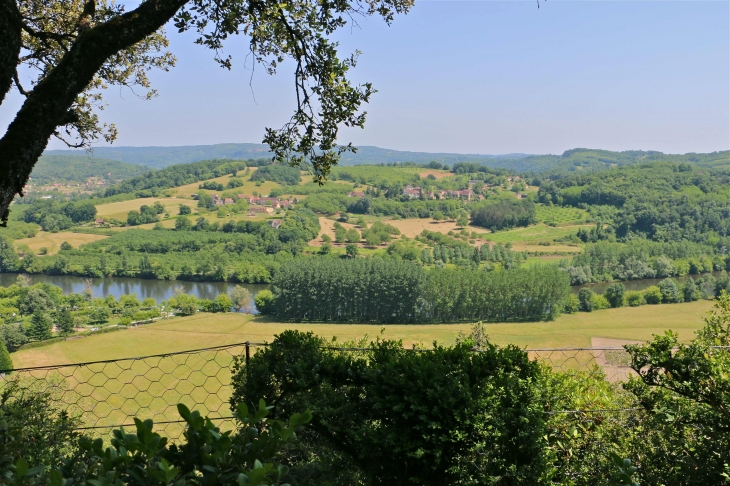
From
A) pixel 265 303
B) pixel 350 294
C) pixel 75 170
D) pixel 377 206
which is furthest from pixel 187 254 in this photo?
pixel 75 170

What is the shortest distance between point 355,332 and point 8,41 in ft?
135

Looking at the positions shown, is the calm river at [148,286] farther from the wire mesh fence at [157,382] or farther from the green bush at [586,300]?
the wire mesh fence at [157,382]

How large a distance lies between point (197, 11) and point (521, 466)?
13.8ft

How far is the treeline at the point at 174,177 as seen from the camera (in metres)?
111

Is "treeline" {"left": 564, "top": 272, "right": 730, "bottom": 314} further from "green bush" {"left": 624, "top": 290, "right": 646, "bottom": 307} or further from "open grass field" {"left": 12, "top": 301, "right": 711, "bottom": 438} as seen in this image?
"open grass field" {"left": 12, "top": 301, "right": 711, "bottom": 438}

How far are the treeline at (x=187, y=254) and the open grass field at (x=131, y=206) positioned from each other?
34.0 ft

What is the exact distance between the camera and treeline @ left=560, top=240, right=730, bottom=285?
67250mm

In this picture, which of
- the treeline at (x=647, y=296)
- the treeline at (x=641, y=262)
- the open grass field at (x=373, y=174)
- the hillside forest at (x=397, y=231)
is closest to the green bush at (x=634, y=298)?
the treeline at (x=647, y=296)

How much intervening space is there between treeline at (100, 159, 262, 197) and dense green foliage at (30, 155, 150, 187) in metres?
33.2

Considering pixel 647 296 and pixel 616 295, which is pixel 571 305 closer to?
pixel 616 295

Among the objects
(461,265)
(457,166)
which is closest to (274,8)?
(461,265)

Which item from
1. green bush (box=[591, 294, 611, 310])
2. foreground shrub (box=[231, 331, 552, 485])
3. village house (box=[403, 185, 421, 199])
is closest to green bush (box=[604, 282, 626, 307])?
green bush (box=[591, 294, 611, 310])

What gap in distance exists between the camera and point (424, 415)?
275 cm

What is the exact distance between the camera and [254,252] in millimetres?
80250
